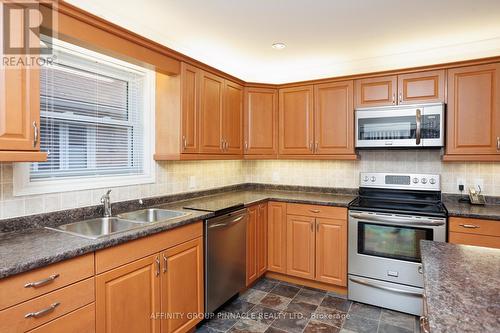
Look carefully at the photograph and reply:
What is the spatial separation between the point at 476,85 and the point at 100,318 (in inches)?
135

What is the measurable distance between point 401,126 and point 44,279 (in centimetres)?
303

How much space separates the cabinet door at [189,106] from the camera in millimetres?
2604

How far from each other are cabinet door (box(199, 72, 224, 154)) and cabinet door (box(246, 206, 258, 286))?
73 centimetres

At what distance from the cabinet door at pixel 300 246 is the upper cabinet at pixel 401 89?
1.38 m

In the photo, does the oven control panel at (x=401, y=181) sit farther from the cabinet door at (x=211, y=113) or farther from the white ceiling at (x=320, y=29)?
the cabinet door at (x=211, y=113)

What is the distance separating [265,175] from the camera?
13.3 ft

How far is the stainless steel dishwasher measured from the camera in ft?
7.86

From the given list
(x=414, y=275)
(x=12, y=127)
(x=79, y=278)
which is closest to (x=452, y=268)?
(x=414, y=275)

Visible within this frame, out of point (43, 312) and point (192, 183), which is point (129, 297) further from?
point (192, 183)

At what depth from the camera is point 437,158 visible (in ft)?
10.1

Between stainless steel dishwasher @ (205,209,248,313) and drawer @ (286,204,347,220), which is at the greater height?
→ drawer @ (286,204,347,220)

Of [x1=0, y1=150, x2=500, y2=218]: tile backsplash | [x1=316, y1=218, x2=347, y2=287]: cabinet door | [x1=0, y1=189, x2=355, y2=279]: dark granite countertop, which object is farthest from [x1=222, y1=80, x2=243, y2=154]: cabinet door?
[x1=316, y1=218, x2=347, y2=287]: cabinet door

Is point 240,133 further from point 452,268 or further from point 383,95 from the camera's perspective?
point 452,268

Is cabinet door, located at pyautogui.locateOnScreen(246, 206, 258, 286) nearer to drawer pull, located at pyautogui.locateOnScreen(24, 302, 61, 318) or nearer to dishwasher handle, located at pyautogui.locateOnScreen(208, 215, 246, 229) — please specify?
dishwasher handle, located at pyautogui.locateOnScreen(208, 215, 246, 229)
